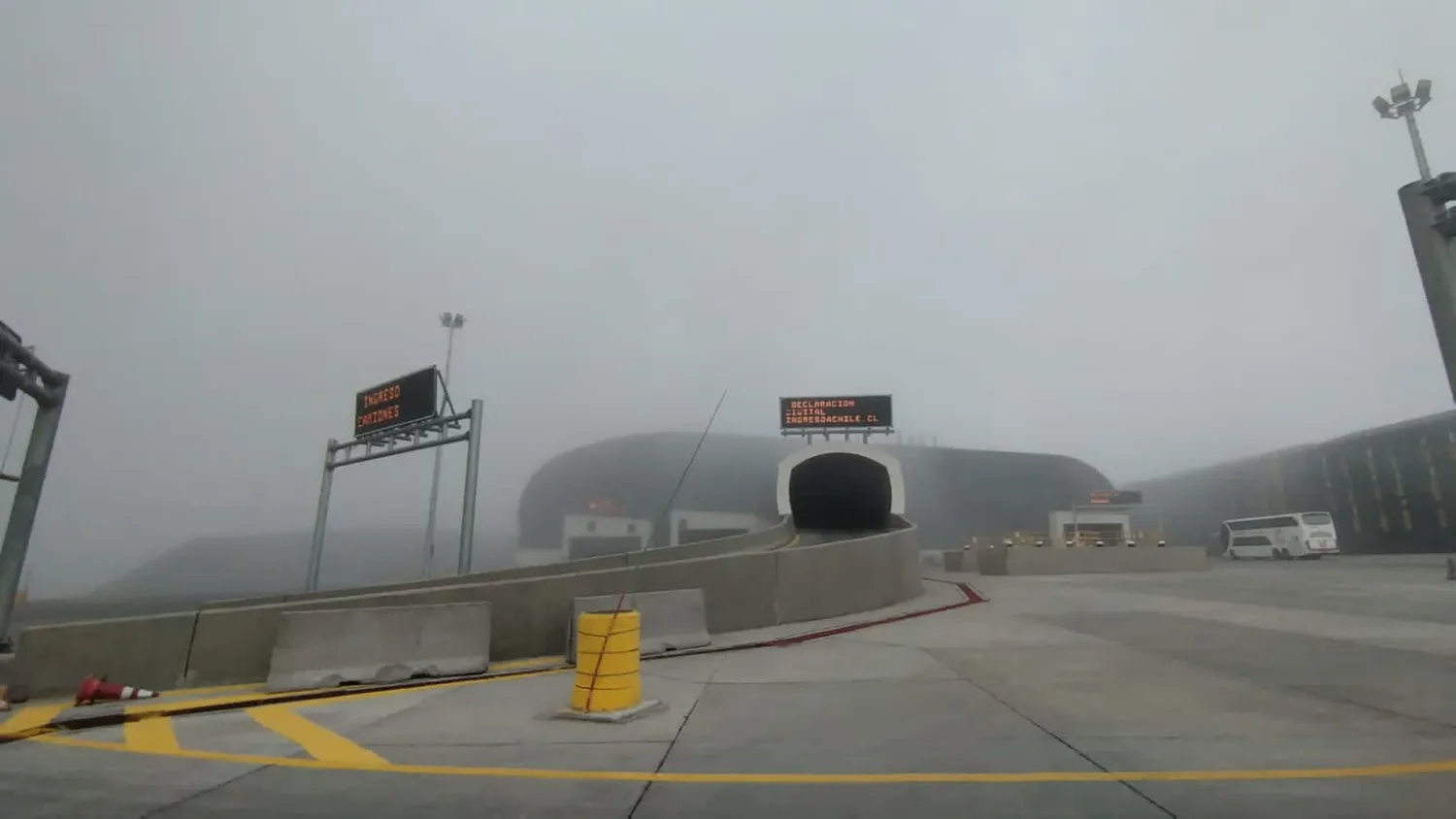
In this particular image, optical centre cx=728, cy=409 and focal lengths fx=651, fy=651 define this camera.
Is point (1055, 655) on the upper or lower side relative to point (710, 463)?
lower

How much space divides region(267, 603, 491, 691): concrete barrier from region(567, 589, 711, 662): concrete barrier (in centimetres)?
139

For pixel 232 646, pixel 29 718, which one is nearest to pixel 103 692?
pixel 29 718

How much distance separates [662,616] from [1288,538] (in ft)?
180

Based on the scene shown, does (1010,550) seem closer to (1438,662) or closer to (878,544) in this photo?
(878,544)

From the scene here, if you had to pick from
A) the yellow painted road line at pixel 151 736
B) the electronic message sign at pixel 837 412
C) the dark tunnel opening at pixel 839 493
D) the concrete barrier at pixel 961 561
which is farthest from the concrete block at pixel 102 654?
the electronic message sign at pixel 837 412

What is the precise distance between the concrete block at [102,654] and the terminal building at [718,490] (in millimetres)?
61834

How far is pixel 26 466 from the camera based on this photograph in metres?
18.4

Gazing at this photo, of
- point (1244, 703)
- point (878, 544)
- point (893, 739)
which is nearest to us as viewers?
point (893, 739)

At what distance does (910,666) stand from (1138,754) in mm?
4120

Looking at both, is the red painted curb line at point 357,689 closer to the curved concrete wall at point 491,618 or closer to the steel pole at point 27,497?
the curved concrete wall at point 491,618

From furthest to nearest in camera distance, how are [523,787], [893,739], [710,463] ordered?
[710,463]
[893,739]
[523,787]

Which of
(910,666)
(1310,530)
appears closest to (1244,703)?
(910,666)

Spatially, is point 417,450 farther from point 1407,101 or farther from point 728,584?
point 1407,101

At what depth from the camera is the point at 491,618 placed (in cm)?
1007
